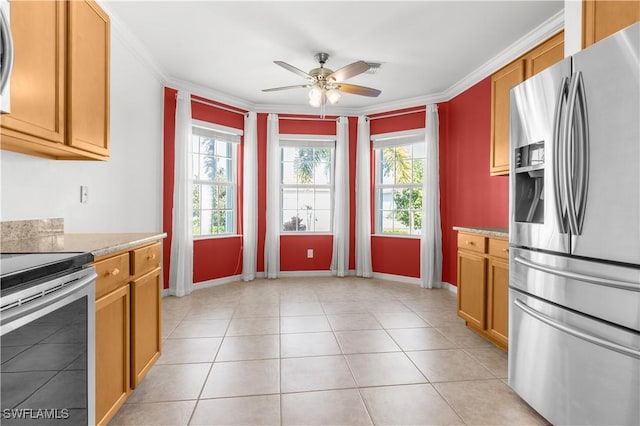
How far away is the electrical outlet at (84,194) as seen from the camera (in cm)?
256

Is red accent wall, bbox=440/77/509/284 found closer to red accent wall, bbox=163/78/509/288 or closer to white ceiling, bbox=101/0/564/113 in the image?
red accent wall, bbox=163/78/509/288

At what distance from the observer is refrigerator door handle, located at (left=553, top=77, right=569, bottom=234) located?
1.62 meters

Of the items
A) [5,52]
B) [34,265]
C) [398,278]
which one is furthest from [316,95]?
[398,278]

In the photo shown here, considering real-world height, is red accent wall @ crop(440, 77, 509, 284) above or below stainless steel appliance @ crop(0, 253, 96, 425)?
above

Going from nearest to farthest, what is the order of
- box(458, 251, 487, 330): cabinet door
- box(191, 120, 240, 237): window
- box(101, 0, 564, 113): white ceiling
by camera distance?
box(101, 0, 564, 113): white ceiling, box(458, 251, 487, 330): cabinet door, box(191, 120, 240, 237): window

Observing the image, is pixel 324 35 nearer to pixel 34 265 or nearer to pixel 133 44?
pixel 133 44

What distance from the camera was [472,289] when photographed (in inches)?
119

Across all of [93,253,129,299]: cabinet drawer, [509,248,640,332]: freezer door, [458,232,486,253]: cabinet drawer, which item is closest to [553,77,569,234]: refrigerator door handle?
[509,248,640,332]: freezer door

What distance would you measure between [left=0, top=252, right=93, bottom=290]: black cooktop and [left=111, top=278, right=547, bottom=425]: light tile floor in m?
1.04

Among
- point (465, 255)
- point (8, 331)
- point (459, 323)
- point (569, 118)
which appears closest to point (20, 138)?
point (8, 331)

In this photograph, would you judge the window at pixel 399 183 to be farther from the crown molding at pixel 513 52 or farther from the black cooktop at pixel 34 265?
the black cooktop at pixel 34 265

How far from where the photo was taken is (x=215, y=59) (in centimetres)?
368

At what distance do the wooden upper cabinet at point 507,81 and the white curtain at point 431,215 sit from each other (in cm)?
140

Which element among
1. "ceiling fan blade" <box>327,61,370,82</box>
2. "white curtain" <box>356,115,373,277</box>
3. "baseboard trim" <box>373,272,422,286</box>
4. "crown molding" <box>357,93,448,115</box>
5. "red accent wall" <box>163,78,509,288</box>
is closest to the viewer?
"ceiling fan blade" <box>327,61,370,82</box>
